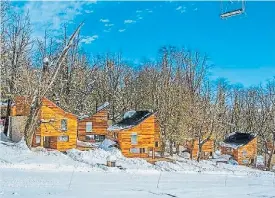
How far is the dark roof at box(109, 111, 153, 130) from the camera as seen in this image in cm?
4847

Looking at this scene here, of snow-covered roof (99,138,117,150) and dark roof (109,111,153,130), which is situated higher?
dark roof (109,111,153,130)

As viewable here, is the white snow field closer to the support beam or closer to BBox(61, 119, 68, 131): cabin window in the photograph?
the support beam

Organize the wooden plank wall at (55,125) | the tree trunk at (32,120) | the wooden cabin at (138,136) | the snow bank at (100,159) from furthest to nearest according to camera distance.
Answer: the wooden cabin at (138,136), the wooden plank wall at (55,125), the snow bank at (100,159), the tree trunk at (32,120)

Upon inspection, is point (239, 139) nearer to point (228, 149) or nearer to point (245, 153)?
point (245, 153)

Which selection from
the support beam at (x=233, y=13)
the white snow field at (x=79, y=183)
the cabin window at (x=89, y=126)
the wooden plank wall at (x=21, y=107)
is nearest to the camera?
the support beam at (x=233, y=13)

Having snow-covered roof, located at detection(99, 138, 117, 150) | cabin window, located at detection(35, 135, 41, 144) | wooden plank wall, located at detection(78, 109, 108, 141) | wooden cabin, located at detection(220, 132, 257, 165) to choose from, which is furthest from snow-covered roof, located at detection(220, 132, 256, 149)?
cabin window, located at detection(35, 135, 41, 144)

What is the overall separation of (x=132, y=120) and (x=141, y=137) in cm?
286

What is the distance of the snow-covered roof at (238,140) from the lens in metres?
62.2

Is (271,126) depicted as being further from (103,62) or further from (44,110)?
(44,110)

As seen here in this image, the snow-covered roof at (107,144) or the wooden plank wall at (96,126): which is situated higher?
the wooden plank wall at (96,126)

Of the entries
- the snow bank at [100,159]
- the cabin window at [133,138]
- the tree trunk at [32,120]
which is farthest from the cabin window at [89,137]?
the tree trunk at [32,120]

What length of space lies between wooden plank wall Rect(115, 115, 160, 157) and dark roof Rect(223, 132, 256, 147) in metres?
18.7

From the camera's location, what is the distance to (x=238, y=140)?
63594mm

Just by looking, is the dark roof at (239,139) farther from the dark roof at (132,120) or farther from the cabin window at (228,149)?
the dark roof at (132,120)
